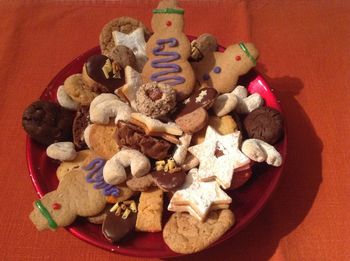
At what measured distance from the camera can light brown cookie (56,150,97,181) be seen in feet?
2.96

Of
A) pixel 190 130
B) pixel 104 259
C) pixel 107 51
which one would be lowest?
pixel 104 259

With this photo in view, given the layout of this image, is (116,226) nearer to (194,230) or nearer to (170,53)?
(194,230)

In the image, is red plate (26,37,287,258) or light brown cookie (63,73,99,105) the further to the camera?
light brown cookie (63,73,99,105)

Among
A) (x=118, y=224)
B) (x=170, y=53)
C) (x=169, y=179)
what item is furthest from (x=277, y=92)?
(x=118, y=224)

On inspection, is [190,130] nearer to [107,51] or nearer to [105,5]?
[107,51]

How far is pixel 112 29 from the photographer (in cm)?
104

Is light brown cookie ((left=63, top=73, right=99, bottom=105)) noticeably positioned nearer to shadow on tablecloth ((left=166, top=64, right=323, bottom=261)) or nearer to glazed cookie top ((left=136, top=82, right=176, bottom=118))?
glazed cookie top ((left=136, top=82, right=176, bottom=118))

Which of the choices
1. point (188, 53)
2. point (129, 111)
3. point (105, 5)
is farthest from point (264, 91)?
point (105, 5)

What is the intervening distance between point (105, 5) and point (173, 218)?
2.91 feet

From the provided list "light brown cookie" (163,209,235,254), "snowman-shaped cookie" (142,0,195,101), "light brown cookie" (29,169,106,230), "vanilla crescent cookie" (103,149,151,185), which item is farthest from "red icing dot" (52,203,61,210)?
"snowman-shaped cookie" (142,0,195,101)

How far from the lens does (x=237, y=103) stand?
3.08 ft

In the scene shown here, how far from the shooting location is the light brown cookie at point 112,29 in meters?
1.04

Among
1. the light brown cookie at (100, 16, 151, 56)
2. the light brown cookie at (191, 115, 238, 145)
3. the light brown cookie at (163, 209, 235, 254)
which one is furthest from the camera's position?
the light brown cookie at (100, 16, 151, 56)

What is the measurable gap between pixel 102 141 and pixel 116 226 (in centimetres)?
19
